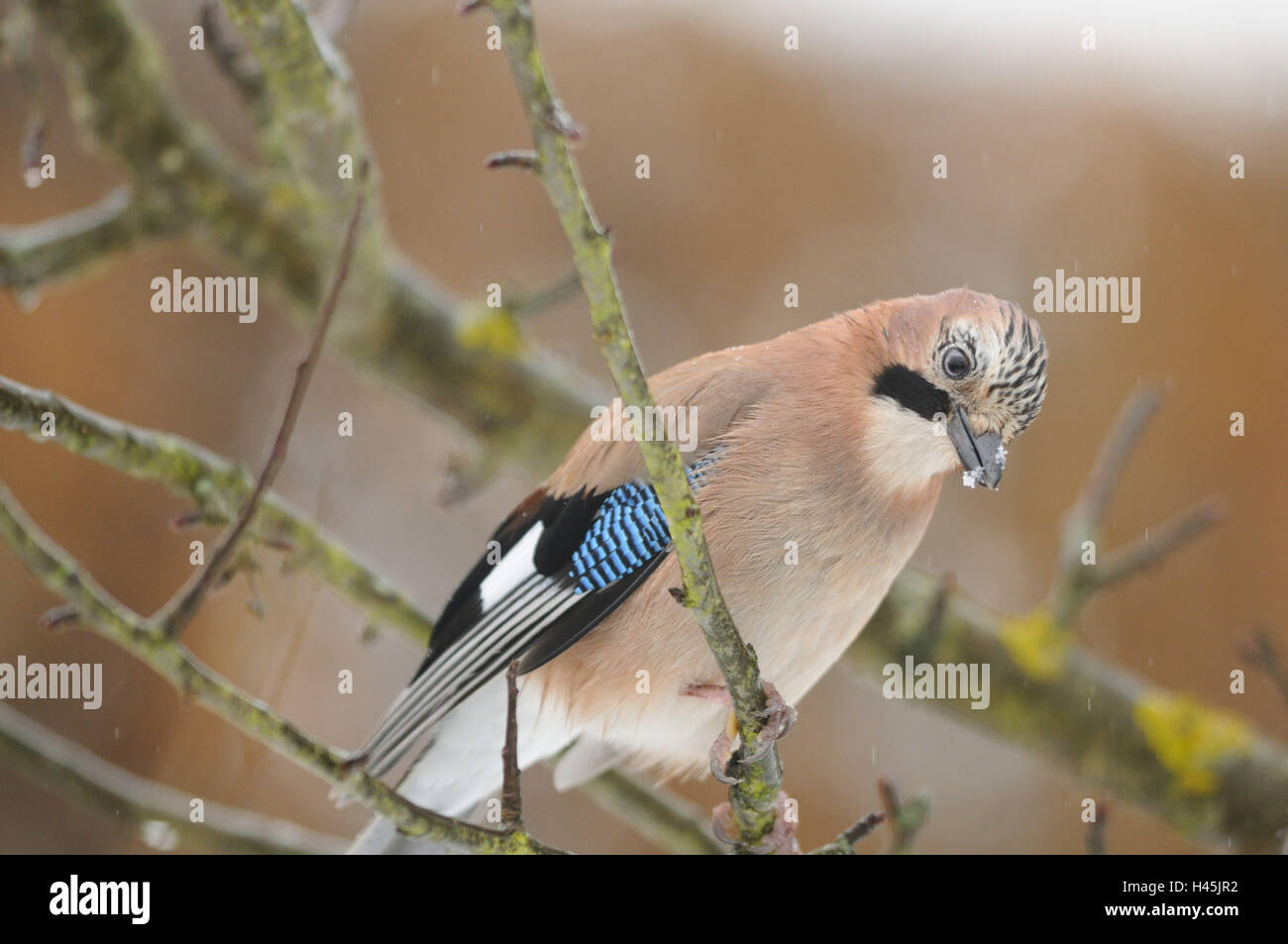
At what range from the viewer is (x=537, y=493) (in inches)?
104

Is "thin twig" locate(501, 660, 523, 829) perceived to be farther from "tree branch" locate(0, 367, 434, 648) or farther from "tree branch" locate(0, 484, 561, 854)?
"tree branch" locate(0, 367, 434, 648)

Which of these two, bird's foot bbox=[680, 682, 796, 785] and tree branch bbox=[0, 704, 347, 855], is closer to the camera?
bird's foot bbox=[680, 682, 796, 785]

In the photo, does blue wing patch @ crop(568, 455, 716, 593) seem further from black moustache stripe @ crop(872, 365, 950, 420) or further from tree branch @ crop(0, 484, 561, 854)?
tree branch @ crop(0, 484, 561, 854)

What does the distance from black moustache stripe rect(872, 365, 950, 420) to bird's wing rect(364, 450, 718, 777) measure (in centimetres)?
36

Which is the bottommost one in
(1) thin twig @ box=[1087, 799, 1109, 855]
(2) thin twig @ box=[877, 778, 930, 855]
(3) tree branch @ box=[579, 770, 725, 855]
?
(1) thin twig @ box=[1087, 799, 1109, 855]

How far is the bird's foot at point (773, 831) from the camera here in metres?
2.23

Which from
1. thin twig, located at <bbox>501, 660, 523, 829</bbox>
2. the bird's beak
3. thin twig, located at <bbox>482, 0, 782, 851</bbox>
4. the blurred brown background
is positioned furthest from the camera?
the blurred brown background

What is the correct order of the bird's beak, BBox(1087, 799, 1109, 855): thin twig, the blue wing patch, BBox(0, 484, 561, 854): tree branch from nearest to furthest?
BBox(0, 484, 561, 854): tree branch
the bird's beak
BBox(1087, 799, 1109, 855): thin twig
the blue wing patch

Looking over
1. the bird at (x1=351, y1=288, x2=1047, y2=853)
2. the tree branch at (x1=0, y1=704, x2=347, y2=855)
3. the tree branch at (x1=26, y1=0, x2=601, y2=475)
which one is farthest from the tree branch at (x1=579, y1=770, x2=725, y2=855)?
the tree branch at (x1=26, y1=0, x2=601, y2=475)

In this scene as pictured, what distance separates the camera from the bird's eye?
2.14 meters

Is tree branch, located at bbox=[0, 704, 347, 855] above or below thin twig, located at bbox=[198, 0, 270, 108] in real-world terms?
below

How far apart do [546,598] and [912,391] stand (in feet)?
2.63

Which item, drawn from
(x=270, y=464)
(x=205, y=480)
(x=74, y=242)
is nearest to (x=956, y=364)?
(x=270, y=464)
